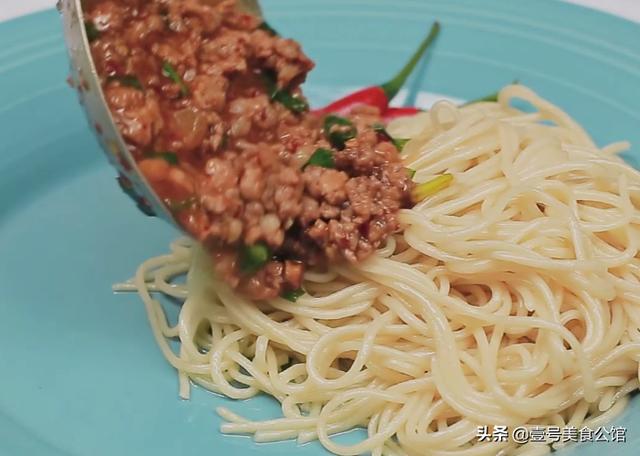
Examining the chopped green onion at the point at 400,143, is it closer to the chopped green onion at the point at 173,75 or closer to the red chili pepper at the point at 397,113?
the red chili pepper at the point at 397,113

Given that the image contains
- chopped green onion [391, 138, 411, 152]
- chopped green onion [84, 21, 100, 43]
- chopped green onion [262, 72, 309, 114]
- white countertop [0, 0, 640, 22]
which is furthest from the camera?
white countertop [0, 0, 640, 22]

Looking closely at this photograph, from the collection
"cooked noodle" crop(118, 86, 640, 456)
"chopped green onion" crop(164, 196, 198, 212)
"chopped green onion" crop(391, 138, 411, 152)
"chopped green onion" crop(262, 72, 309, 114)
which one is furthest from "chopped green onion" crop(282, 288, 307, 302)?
"chopped green onion" crop(391, 138, 411, 152)

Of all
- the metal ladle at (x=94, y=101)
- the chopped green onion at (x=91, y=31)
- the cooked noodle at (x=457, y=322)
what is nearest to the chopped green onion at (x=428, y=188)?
the cooked noodle at (x=457, y=322)

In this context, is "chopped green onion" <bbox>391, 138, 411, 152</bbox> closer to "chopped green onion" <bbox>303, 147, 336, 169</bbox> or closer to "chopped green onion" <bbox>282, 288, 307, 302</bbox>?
"chopped green onion" <bbox>303, 147, 336, 169</bbox>

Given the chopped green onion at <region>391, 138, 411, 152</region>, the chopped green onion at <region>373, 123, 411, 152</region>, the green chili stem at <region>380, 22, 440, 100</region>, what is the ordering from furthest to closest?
the green chili stem at <region>380, 22, 440, 100</region> → the chopped green onion at <region>391, 138, 411, 152</region> → the chopped green onion at <region>373, 123, 411, 152</region>

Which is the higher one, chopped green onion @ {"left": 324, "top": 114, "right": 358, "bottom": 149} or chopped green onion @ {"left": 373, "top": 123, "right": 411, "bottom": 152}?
chopped green onion @ {"left": 324, "top": 114, "right": 358, "bottom": 149}

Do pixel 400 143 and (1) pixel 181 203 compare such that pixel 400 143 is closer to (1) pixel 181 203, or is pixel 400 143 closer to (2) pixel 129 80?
(1) pixel 181 203
